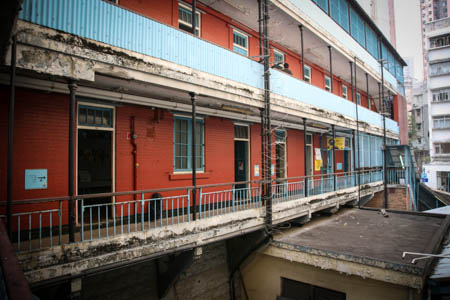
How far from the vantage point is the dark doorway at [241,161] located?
11748 mm

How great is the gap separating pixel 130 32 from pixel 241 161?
7.38 metres

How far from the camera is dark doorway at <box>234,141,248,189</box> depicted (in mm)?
11748

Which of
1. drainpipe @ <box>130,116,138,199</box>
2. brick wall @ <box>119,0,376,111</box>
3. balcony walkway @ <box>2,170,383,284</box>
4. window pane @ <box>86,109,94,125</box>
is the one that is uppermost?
brick wall @ <box>119,0,376,111</box>

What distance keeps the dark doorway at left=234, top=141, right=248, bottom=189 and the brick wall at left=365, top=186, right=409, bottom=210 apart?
9404mm

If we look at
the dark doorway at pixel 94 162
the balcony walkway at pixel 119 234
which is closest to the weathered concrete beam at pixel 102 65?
the balcony walkway at pixel 119 234

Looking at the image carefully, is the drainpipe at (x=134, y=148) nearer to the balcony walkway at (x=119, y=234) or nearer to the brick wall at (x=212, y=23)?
the balcony walkway at (x=119, y=234)

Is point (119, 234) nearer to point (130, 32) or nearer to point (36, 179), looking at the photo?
point (36, 179)

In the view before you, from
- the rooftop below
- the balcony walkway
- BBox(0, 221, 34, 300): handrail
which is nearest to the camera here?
BBox(0, 221, 34, 300): handrail

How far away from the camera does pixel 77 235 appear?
5777mm

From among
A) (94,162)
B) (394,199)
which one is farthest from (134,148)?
(394,199)

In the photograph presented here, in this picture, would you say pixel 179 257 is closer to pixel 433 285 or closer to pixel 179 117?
pixel 179 117

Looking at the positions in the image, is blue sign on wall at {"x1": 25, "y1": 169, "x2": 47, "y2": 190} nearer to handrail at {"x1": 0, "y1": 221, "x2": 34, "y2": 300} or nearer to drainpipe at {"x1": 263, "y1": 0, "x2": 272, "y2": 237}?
handrail at {"x1": 0, "y1": 221, "x2": 34, "y2": 300}

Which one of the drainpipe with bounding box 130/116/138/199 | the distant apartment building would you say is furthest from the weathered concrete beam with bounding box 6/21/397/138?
the distant apartment building

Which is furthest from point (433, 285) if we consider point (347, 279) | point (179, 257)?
point (179, 257)
